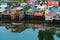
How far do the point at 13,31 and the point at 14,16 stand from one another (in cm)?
166

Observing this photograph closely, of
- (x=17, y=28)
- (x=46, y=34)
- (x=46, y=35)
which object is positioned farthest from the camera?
(x=17, y=28)

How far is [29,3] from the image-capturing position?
1221cm

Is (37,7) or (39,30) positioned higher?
(37,7)

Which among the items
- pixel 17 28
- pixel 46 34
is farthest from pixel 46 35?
pixel 17 28

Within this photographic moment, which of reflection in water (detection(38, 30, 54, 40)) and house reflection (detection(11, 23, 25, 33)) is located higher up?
house reflection (detection(11, 23, 25, 33))

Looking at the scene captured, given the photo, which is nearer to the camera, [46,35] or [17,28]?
[46,35]

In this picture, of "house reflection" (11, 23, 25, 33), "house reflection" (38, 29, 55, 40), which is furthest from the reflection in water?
"house reflection" (11, 23, 25, 33)

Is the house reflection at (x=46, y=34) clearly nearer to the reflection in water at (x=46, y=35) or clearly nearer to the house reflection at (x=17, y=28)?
the reflection in water at (x=46, y=35)

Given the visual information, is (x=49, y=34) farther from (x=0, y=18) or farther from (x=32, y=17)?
(x=0, y=18)

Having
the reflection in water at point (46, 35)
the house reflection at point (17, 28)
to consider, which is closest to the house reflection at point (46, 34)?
the reflection in water at point (46, 35)

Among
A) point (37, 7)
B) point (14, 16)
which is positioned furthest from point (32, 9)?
point (14, 16)

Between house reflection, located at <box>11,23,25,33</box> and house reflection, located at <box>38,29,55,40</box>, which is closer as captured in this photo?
house reflection, located at <box>38,29,55,40</box>

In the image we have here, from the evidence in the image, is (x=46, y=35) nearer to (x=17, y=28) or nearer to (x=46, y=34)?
(x=46, y=34)

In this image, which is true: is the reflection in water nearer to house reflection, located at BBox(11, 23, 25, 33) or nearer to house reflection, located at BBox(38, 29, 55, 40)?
house reflection, located at BBox(38, 29, 55, 40)
